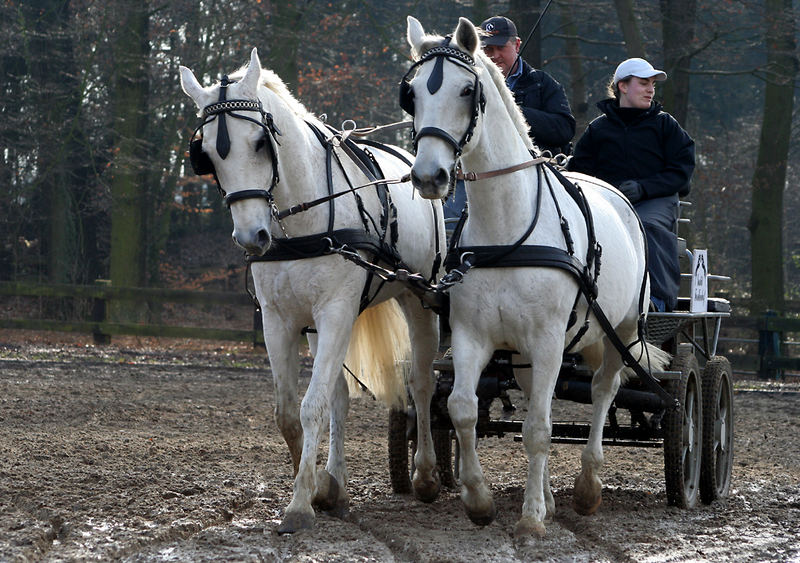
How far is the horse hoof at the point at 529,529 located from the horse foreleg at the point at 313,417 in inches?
36.8

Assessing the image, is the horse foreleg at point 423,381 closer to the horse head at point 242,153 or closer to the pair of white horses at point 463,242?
the pair of white horses at point 463,242

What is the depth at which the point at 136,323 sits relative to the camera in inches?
677

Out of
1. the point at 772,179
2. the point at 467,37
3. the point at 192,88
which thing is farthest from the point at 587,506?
the point at 772,179

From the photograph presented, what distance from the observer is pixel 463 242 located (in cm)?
509

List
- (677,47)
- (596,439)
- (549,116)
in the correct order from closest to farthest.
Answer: (596,439) → (549,116) → (677,47)

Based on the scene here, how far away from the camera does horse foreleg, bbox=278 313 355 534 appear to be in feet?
16.4

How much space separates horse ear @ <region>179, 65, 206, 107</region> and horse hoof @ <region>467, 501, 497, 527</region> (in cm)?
224

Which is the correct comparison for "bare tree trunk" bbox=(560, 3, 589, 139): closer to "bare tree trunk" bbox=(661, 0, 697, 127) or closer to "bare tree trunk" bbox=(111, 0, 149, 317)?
"bare tree trunk" bbox=(661, 0, 697, 127)

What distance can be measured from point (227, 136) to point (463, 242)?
1.17 m

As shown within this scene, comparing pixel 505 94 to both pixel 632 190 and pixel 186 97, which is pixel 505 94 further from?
pixel 186 97

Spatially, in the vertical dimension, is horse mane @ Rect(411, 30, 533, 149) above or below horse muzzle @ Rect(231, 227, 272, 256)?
above

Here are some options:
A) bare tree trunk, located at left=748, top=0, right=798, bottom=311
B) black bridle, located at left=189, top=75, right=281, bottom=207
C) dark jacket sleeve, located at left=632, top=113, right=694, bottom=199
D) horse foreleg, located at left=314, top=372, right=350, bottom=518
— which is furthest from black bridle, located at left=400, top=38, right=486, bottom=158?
bare tree trunk, located at left=748, top=0, right=798, bottom=311

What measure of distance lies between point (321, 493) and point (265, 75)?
2068mm

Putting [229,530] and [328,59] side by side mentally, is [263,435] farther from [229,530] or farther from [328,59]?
[328,59]
